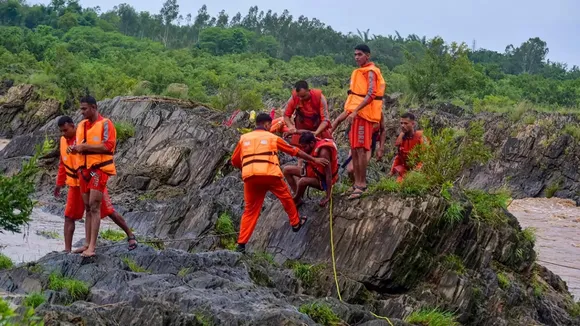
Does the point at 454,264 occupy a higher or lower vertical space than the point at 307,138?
lower

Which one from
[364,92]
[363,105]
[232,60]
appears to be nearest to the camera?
[363,105]

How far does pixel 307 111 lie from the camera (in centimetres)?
1289

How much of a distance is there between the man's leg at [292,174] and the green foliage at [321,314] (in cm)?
308

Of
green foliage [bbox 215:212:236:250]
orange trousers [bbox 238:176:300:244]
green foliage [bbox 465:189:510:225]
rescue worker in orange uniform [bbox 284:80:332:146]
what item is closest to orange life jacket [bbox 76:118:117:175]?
orange trousers [bbox 238:176:300:244]

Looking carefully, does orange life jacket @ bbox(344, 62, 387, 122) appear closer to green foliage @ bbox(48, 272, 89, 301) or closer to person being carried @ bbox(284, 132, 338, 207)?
person being carried @ bbox(284, 132, 338, 207)

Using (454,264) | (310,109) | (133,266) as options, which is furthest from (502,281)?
(133,266)

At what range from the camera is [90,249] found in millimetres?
10719

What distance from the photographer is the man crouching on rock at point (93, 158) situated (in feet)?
35.2

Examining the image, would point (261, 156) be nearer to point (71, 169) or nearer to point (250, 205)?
point (250, 205)

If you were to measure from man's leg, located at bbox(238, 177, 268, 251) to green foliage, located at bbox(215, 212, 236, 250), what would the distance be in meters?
2.37

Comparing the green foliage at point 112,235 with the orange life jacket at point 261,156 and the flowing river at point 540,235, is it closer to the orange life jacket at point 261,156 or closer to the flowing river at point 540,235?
the flowing river at point 540,235

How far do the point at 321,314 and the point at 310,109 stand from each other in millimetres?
4061

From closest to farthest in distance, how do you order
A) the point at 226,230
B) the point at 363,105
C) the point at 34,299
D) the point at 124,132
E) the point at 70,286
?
the point at 34,299, the point at 70,286, the point at 363,105, the point at 226,230, the point at 124,132

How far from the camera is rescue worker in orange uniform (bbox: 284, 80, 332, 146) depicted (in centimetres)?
1273
